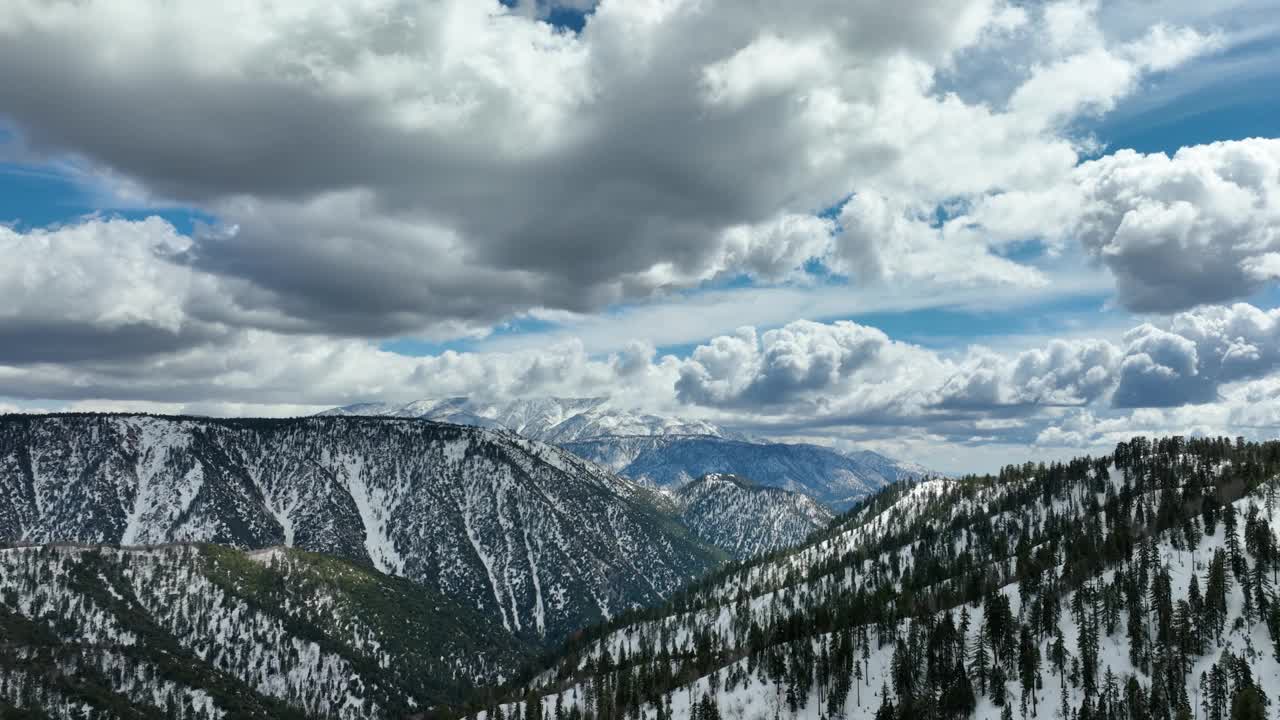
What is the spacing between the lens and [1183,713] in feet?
650

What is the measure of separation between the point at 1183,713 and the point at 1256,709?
15176 mm

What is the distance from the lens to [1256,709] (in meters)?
192
